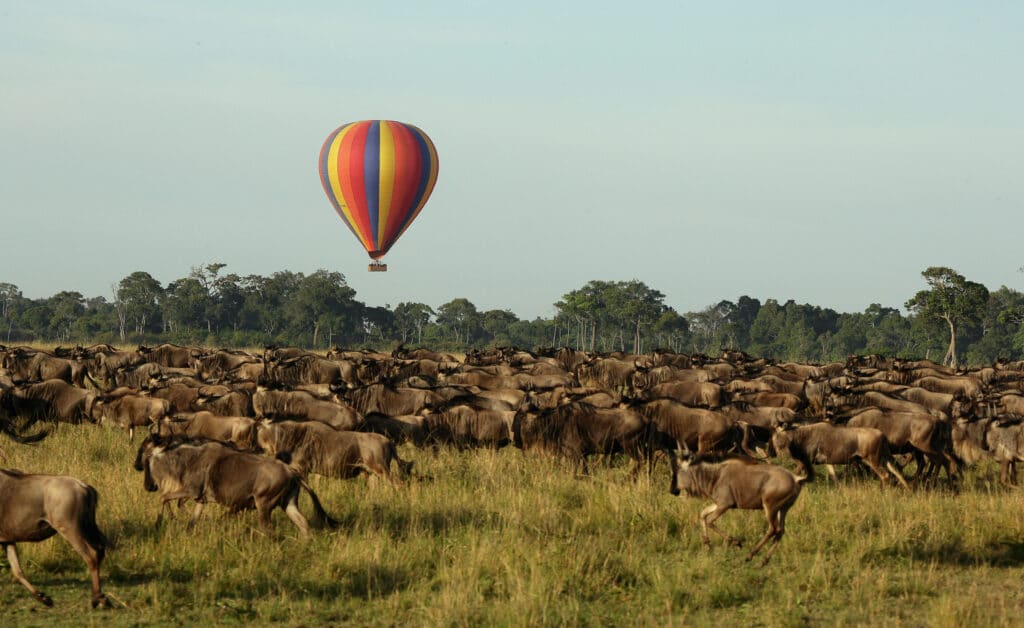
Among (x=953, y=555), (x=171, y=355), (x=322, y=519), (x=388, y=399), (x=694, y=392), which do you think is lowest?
(x=953, y=555)

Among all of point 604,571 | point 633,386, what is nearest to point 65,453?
point 604,571

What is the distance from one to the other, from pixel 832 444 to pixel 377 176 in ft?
106

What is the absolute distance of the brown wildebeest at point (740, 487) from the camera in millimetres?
8945

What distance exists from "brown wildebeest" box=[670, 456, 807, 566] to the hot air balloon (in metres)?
34.5

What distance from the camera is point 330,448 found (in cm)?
1122

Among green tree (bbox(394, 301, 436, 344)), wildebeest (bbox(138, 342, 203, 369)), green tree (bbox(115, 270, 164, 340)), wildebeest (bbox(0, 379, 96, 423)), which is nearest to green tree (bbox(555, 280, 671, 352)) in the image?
green tree (bbox(394, 301, 436, 344))

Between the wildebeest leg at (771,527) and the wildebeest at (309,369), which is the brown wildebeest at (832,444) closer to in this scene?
the wildebeest leg at (771,527)

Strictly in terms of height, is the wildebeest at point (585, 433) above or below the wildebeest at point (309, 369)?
below

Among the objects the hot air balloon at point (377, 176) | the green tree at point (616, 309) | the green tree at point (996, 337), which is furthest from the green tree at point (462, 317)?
the hot air balloon at point (377, 176)

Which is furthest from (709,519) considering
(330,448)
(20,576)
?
(20,576)

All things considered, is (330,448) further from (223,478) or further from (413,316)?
(413,316)

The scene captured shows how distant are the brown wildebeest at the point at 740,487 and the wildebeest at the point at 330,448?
3.42 metres

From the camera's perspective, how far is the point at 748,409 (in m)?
16.3

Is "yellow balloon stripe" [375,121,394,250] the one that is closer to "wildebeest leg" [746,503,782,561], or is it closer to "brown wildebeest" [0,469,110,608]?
"wildebeest leg" [746,503,782,561]
